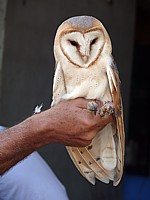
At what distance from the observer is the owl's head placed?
1896mm

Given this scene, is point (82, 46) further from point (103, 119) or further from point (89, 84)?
point (103, 119)

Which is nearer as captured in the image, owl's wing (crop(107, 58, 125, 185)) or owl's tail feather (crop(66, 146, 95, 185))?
owl's wing (crop(107, 58, 125, 185))

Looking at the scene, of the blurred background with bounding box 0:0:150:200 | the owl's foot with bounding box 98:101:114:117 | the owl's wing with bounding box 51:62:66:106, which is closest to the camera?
the owl's foot with bounding box 98:101:114:117

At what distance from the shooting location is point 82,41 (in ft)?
6.25

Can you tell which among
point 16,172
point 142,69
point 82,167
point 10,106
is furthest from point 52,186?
point 142,69

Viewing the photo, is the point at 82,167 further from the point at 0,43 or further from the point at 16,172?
the point at 0,43

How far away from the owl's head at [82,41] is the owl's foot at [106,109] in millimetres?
139

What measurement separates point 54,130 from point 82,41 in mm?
290

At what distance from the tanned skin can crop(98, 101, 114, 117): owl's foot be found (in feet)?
0.06

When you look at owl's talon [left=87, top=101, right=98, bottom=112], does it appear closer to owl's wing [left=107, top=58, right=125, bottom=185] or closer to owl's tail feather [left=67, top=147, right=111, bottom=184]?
owl's wing [left=107, top=58, right=125, bottom=185]

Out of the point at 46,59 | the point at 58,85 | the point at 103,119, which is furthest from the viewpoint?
the point at 46,59

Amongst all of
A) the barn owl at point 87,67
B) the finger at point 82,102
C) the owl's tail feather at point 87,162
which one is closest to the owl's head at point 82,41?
the barn owl at point 87,67

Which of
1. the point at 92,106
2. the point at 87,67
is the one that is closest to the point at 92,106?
the point at 92,106

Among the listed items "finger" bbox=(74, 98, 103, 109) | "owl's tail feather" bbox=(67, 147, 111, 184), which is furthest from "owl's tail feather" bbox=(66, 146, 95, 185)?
"finger" bbox=(74, 98, 103, 109)
